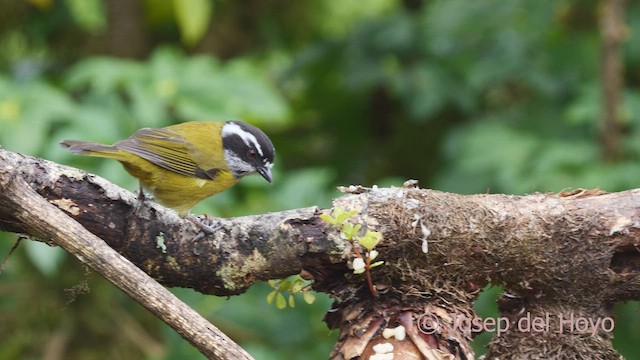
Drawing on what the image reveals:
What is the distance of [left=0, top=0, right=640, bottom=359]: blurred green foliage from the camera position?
429 centimetres

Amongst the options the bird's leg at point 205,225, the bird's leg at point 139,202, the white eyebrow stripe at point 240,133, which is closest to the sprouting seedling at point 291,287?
the bird's leg at point 205,225

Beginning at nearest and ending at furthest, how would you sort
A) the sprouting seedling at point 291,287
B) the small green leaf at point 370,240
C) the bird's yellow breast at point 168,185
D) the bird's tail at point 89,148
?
the small green leaf at point 370,240
the sprouting seedling at point 291,287
the bird's tail at point 89,148
the bird's yellow breast at point 168,185

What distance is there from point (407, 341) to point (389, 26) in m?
3.37

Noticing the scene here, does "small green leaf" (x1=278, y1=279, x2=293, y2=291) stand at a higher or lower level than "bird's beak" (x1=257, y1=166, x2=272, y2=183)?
lower

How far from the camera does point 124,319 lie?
4785 millimetres

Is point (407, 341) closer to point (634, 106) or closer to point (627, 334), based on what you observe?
point (627, 334)

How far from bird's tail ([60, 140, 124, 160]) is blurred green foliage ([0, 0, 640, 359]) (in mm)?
740

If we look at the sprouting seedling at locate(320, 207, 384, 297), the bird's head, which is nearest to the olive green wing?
the bird's head

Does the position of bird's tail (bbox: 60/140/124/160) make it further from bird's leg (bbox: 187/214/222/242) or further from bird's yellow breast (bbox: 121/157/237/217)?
bird's leg (bbox: 187/214/222/242)

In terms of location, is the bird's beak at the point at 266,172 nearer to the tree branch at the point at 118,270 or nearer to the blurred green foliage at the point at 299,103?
the blurred green foliage at the point at 299,103

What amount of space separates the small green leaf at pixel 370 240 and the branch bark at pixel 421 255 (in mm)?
77

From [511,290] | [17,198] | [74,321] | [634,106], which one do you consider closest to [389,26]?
[634,106]

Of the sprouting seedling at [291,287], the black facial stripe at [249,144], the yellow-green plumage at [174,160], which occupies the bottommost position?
the sprouting seedling at [291,287]

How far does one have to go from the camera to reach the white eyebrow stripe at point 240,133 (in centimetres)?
361
